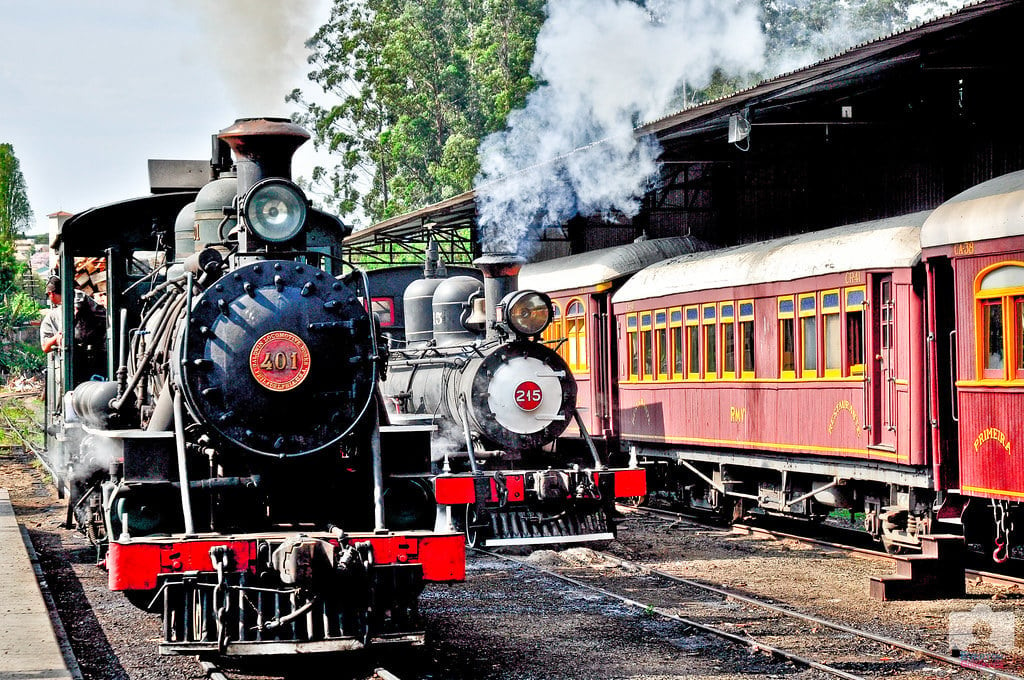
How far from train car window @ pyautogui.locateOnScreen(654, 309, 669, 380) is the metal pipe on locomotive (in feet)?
7.13

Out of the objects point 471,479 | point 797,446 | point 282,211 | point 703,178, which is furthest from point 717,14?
point 282,211

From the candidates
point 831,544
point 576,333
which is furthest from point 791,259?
point 576,333

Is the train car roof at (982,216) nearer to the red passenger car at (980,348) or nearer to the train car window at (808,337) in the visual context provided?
the red passenger car at (980,348)

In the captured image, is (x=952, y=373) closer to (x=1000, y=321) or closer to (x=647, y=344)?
(x=1000, y=321)

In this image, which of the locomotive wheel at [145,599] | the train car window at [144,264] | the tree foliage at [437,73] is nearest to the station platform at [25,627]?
the locomotive wheel at [145,599]

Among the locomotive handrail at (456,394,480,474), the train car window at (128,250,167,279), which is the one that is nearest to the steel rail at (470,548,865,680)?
the locomotive handrail at (456,394,480,474)

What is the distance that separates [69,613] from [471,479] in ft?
11.2

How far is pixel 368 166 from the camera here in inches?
1671

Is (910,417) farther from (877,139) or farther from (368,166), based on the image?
(368,166)

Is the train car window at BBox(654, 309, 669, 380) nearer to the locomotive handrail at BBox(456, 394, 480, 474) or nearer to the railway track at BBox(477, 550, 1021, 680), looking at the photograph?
the locomotive handrail at BBox(456, 394, 480, 474)

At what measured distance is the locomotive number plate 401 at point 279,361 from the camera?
7.18 meters

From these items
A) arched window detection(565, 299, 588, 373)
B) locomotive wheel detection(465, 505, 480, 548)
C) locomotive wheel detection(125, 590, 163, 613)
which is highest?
arched window detection(565, 299, 588, 373)

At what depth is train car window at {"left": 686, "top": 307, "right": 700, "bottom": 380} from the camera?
14141mm

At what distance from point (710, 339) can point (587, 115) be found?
737 cm
